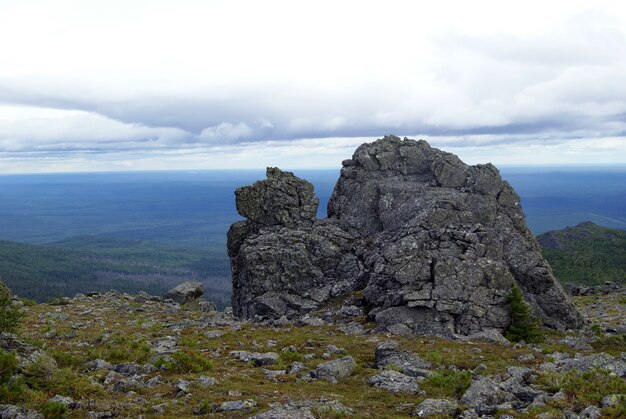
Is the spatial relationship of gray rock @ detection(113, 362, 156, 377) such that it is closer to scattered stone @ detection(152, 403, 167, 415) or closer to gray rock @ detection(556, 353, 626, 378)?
scattered stone @ detection(152, 403, 167, 415)

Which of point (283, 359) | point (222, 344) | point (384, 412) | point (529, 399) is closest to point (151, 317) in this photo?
point (222, 344)

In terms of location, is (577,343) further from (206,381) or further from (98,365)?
(98,365)

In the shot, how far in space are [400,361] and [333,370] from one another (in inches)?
184

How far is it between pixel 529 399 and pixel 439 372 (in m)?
5.36

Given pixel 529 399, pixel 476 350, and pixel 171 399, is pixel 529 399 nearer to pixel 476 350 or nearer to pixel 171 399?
pixel 476 350

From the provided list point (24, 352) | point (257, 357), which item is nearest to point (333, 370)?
point (257, 357)

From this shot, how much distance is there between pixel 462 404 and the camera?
2075cm

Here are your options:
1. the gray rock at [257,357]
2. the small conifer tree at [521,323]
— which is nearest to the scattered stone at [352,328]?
the gray rock at [257,357]

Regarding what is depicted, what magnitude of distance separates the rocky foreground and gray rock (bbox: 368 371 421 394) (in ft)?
0.31

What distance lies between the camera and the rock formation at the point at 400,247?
133ft

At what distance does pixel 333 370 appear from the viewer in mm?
26172

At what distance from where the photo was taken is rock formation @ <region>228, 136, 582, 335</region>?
4046cm

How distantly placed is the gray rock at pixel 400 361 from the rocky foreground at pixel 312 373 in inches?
2.8

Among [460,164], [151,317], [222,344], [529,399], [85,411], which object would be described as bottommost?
[151,317]
